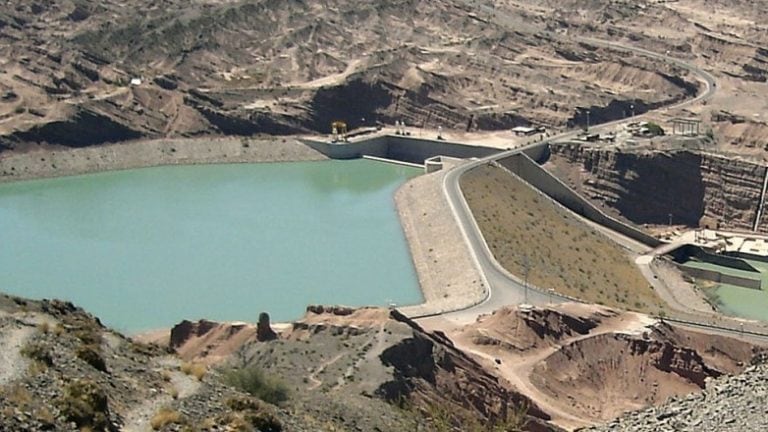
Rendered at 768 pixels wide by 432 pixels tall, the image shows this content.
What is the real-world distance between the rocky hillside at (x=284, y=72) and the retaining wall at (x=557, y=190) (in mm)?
9267

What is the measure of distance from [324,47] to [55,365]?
70.9 metres

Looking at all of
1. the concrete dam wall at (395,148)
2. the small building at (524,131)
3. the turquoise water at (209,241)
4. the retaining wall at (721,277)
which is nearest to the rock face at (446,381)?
the turquoise water at (209,241)

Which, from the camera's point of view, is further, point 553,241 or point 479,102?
point 479,102

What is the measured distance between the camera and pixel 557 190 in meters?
61.2

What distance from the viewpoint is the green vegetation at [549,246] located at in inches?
1770

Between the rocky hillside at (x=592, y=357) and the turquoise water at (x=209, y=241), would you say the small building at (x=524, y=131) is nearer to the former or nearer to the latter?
the turquoise water at (x=209, y=241)

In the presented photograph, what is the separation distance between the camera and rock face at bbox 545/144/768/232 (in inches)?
2357

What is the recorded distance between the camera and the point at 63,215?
5728cm

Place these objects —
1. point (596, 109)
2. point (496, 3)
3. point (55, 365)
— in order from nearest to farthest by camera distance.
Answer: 1. point (55, 365)
2. point (596, 109)
3. point (496, 3)

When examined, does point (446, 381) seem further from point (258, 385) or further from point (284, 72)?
point (284, 72)

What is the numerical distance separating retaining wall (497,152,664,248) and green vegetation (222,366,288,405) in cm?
3819

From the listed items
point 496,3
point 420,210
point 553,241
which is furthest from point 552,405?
point 496,3

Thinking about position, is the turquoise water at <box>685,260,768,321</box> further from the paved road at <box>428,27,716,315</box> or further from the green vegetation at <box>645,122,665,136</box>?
the green vegetation at <box>645,122,665,136</box>

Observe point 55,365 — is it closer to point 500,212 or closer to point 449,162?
point 500,212
